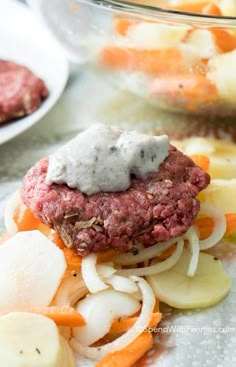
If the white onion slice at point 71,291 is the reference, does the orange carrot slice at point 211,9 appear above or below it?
above

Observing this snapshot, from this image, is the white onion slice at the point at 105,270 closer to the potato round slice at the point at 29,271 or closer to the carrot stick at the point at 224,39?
the potato round slice at the point at 29,271

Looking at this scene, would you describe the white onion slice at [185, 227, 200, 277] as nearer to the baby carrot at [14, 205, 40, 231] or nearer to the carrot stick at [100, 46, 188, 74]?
the baby carrot at [14, 205, 40, 231]

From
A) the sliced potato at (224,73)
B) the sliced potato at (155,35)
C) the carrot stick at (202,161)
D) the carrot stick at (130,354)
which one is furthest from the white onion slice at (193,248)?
the sliced potato at (155,35)

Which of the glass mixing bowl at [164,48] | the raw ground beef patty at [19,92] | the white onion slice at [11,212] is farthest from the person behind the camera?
the raw ground beef patty at [19,92]

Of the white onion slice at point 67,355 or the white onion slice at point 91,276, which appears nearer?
the white onion slice at point 67,355

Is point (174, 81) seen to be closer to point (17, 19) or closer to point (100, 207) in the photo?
point (100, 207)

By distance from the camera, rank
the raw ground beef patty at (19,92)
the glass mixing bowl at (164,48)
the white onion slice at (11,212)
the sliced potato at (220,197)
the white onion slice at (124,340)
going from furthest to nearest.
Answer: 1. the raw ground beef patty at (19,92)
2. the glass mixing bowl at (164,48)
3. the sliced potato at (220,197)
4. the white onion slice at (11,212)
5. the white onion slice at (124,340)

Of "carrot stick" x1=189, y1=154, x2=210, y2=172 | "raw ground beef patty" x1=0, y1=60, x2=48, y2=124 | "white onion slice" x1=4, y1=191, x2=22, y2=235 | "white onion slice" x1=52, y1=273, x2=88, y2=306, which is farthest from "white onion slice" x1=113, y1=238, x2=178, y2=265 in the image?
"raw ground beef patty" x1=0, y1=60, x2=48, y2=124

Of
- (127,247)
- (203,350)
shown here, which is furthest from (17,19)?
(203,350)
